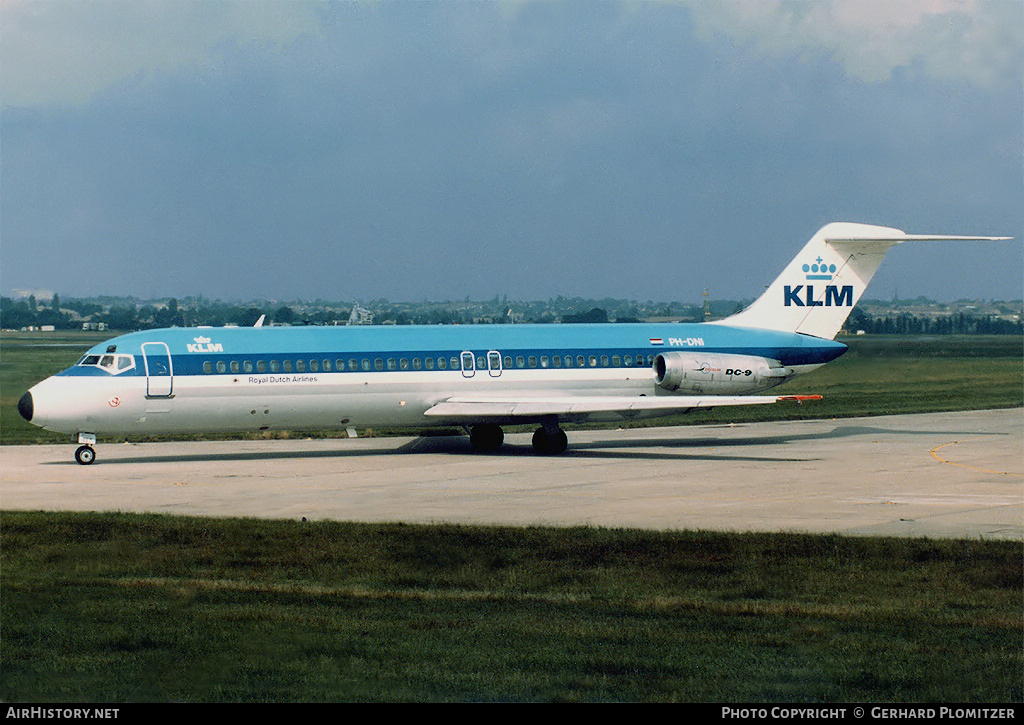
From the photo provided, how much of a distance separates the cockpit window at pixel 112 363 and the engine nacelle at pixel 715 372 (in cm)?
1465

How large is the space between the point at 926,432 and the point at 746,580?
25.2 meters

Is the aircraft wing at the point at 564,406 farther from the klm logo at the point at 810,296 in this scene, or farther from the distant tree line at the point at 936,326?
the distant tree line at the point at 936,326

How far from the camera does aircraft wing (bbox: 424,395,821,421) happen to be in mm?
34281

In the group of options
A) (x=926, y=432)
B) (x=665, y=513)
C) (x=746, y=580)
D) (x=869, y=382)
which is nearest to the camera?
(x=746, y=580)

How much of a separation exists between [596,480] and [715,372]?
9.50m

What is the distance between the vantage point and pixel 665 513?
23703 mm

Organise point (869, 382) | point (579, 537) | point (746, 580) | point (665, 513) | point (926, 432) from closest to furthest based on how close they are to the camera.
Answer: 1. point (746, 580)
2. point (579, 537)
3. point (665, 513)
4. point (926, 432)
5. point (869, 382)

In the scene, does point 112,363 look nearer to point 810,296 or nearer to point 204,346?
point 204,346

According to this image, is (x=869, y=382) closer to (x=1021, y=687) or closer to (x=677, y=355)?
(x=677, y=355)

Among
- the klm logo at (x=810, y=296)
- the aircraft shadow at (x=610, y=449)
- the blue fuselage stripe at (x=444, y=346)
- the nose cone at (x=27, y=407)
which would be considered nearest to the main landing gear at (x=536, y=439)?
the aircraft shadow at (x=610, y=449)

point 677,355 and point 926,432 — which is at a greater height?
point 677,355

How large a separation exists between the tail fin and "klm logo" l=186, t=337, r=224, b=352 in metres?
15.7

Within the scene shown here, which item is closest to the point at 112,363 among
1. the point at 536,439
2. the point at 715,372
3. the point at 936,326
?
the point at 536,439
